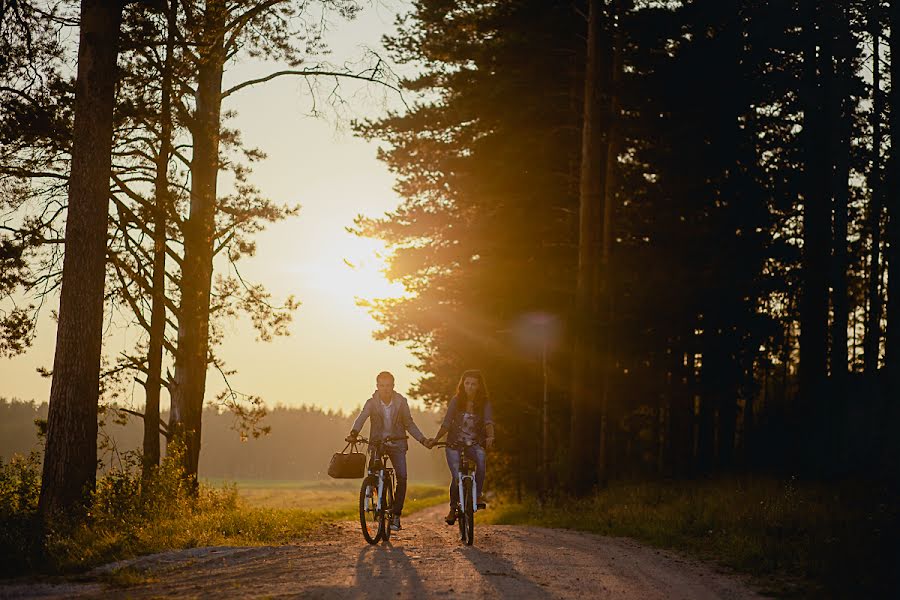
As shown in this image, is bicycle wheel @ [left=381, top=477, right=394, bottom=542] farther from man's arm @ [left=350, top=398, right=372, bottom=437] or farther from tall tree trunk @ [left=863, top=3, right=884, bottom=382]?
tall tree trunk @ [left=863, top=3, right=884, bottom=382]

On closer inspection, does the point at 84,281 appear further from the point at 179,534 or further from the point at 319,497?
the point at 319,497

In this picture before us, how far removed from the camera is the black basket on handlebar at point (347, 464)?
12797mm

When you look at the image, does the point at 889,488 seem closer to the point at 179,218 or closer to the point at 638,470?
the point at 638,470

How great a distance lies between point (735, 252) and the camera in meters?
24.8

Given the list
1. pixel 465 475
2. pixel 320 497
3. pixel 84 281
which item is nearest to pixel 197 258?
pixel 84 281

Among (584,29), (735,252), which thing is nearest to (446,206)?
(584,29)

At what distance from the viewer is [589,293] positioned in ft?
71.8

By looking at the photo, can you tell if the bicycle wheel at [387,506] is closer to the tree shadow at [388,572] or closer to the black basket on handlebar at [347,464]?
the black basket on handlebar at [347,464]

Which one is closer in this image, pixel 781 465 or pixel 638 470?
pixel 781 465

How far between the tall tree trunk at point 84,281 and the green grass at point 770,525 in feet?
29.1

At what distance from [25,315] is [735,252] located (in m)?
17.4

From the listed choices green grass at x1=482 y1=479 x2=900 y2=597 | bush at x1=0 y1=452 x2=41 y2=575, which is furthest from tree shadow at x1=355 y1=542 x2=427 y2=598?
green grass at x1=482 y1=479 x2=900 y2=597

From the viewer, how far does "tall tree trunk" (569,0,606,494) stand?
2177 cm

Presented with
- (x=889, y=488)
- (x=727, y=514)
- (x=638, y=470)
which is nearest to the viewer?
(x=727, y=514)
